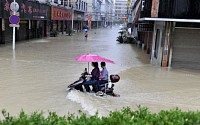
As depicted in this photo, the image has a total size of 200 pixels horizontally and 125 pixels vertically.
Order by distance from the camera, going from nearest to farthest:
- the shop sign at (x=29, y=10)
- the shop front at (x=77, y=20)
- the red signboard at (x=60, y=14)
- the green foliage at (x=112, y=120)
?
the green foliage at (x=112, y=120) < the shop sign at (x=29, y=10) < the red signboard at (x=60, y=14) < the shop front at (x=77, y=20)

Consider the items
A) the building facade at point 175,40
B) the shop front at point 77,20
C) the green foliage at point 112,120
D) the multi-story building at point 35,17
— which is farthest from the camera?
the shop front at point 77,20

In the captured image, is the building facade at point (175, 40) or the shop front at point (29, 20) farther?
the shop front at point (29, 20)

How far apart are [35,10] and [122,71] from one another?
63.5 ft

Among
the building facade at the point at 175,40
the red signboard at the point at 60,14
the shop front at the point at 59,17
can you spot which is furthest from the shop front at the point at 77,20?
the building facade at the point at 175,40

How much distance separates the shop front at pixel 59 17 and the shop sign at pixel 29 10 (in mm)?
3067

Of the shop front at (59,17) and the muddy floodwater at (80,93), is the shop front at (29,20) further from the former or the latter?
the muddy floodwater at (80,93)

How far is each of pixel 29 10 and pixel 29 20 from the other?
5.17 feet

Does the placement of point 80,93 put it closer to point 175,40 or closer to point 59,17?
point 175,40


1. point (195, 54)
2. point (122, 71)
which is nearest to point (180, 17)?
point (195, 54)

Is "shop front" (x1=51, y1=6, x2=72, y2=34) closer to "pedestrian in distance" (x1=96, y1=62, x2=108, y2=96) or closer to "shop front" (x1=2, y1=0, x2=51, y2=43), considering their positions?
"shop front" (x1=2, y1=0, x2=51, y2=43)

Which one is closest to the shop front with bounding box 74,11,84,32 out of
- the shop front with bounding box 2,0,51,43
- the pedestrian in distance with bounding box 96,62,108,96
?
the shop front with bounding box 2,0,51,43

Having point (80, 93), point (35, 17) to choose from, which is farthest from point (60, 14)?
point (80, 93)

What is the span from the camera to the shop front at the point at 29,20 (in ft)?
80.1

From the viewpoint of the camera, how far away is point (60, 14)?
42.1m
